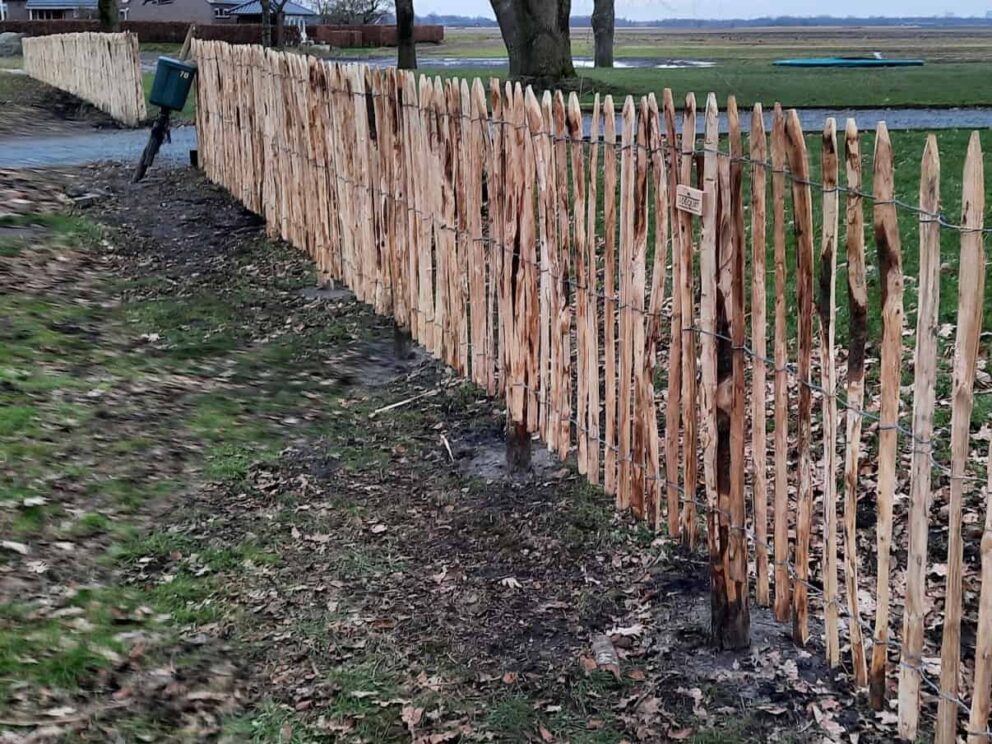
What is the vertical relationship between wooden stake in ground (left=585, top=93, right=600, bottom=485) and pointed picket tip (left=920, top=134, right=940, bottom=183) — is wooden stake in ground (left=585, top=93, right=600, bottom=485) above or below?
below

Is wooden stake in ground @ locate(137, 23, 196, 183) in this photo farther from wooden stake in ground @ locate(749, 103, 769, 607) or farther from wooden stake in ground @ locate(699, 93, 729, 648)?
wooden stake in ground @ locate(749, 103, 769, 607)

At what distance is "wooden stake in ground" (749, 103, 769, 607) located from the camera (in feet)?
12.4

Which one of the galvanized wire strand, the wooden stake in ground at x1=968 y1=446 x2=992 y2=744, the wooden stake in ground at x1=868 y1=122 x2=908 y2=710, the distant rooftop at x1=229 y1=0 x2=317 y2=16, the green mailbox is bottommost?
the wooden stake in ground at x1=968 y1=446 x2=992 y2=744

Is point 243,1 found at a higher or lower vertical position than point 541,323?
higher

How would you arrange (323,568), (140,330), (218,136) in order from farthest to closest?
(218,136), (140,330), (323,568)

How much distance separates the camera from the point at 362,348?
8.35 m

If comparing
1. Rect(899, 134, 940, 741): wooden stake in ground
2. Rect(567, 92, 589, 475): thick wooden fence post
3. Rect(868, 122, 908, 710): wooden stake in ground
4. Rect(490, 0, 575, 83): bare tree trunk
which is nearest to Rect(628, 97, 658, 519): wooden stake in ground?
Rect(567, 92, 589, 475): thick wooden fence post

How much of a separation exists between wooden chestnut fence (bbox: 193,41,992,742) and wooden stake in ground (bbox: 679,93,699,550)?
12 mm

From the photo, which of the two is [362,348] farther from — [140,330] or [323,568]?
[323,568]

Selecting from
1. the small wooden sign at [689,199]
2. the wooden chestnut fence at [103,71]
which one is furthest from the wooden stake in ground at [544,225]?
the wooden chestnut fence at [103,71]

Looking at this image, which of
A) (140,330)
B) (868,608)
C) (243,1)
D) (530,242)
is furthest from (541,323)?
(243,1)

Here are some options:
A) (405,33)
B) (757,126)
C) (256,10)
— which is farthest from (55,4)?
(757,126)

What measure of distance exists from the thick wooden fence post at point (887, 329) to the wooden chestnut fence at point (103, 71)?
17.8 metres

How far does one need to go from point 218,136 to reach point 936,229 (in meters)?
10.9
